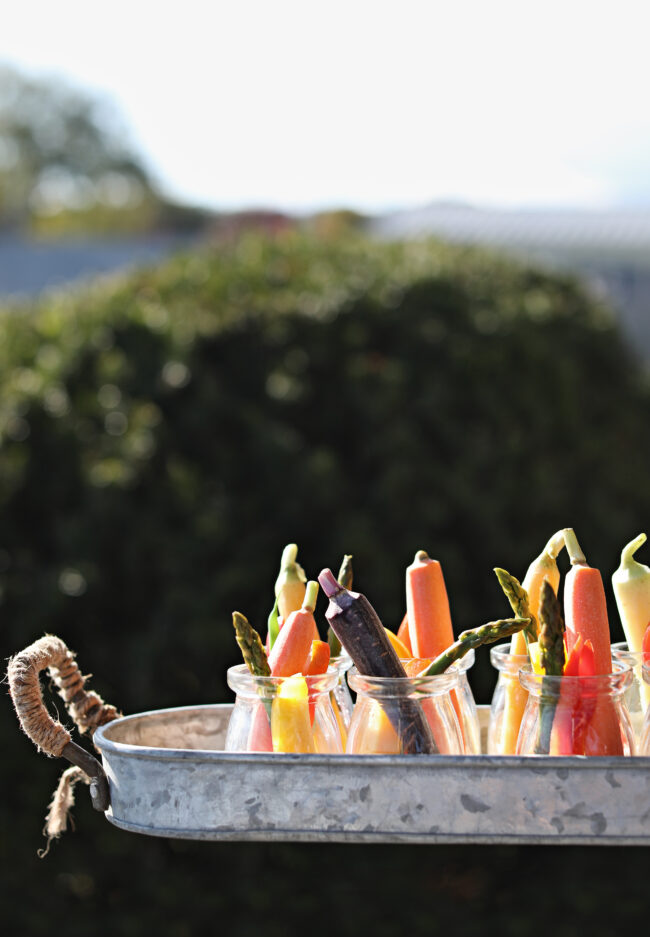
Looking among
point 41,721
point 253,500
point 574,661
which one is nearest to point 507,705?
point 574,661

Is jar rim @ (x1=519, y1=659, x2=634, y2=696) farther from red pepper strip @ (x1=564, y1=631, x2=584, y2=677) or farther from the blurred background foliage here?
the blurred background foliage

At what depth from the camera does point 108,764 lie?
139 centimetres

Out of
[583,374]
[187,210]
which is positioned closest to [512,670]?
[583,374]

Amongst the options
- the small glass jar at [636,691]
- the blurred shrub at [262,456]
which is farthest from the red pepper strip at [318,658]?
the blurred shrub at [262,456]

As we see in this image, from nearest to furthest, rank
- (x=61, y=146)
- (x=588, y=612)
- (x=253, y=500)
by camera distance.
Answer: (x=588, y=612), (x=253, y=500), (x=61, y=146)

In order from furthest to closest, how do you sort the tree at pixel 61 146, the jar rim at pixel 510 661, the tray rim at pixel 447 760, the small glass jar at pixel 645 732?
1. the tree at pixel 61 146
2. the jar rim at pixel 510 661
3. the small glass jar at pixel 645 732
4. the tray rim at pixel 447 760

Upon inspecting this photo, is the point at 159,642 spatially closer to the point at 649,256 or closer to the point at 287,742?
the point at 287,742

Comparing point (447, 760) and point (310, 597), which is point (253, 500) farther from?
point (447, 760)

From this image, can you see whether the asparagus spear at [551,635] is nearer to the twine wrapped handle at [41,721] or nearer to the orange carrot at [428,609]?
the orange carrot at [428,609]

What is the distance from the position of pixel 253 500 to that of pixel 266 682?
199 centimetres

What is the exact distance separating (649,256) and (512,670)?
19268mm

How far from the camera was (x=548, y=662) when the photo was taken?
1345 millimetres

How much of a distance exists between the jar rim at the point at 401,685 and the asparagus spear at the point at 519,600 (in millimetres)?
116

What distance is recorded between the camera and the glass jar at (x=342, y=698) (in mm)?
1445
